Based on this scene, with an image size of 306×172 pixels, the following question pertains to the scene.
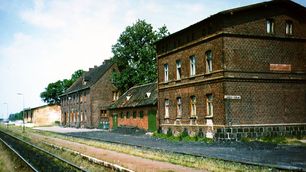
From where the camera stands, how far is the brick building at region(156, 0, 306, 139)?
2427 cm

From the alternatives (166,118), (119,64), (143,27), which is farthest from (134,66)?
(166,118)

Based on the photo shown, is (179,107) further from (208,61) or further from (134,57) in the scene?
(134,57)

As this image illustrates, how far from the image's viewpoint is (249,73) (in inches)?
977

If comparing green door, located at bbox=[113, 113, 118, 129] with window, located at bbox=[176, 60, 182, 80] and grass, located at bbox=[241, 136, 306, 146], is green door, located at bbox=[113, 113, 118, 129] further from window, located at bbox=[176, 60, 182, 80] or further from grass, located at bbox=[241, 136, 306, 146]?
grass, located at bbox=[241, 136, 306, 146]

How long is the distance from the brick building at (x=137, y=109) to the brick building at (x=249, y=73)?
333 inches

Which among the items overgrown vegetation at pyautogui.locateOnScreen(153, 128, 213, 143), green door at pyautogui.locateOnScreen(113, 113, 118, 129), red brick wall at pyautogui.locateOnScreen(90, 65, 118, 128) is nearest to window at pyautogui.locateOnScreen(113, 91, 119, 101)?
red brick wall at pyautogui.locateOnScreen(90, 65, 118, 128)

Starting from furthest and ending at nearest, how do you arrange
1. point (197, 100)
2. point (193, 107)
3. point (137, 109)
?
point (137, 109)
point (193, 107)
point (197, 100)

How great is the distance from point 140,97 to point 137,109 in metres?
2.06

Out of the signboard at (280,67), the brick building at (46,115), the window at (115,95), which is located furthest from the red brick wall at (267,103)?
the brick building at (46,115)

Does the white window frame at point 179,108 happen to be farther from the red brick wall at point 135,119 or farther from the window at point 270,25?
the window at point 270,25

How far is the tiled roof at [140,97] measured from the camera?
37750 mm

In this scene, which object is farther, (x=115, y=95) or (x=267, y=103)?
(x=115, y=95)

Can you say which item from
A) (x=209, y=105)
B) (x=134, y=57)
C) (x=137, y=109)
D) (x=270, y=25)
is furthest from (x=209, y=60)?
(x=134, y=57)

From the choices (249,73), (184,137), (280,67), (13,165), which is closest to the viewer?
(13,165)
